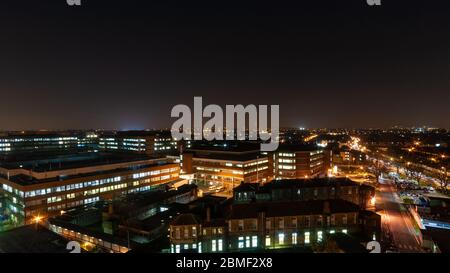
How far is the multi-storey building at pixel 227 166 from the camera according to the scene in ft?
210

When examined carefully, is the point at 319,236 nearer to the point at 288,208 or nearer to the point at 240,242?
the point at 288,208

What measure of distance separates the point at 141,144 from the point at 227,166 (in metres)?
44.6

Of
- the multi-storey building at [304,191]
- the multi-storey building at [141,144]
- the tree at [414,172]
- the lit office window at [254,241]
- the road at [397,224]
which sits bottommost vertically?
the road at [397,224]

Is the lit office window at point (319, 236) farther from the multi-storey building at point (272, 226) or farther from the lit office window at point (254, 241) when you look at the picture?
the lit office window at point (254, 241)

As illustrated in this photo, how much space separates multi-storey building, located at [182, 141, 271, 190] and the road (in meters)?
25.9

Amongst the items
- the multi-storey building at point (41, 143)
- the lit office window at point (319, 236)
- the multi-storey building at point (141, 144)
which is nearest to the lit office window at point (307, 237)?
the lit office window at point (319, 236)

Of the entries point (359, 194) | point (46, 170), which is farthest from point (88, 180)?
point (359, 194)

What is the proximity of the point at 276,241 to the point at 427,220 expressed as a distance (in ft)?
61.3

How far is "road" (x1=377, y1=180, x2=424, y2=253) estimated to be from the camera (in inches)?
1222

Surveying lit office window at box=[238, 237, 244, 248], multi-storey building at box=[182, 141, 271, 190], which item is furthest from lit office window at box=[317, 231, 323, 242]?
multi-storey building at box=[182, 141, 271, 190]

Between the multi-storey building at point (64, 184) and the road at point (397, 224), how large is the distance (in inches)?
1717

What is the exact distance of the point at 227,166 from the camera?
65000 mm

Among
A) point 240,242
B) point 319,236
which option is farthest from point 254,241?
point 319,236
